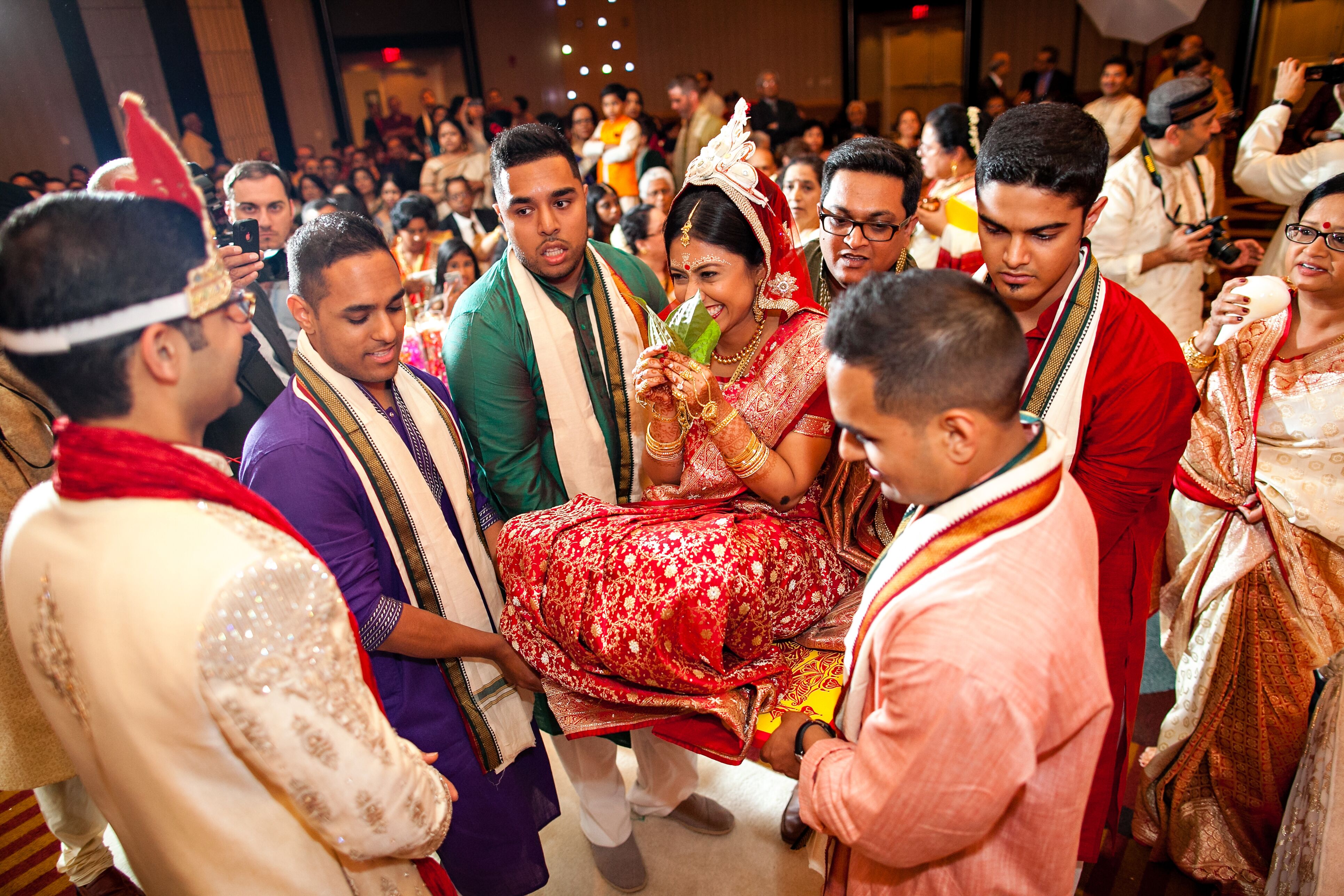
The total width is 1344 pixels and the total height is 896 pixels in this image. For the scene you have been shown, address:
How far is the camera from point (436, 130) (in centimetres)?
878

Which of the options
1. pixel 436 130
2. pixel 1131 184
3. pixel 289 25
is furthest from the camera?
pixel 289 25

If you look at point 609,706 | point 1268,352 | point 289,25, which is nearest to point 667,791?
point 609,706

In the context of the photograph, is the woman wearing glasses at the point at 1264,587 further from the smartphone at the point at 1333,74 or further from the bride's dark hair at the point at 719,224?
the smartphone at the point at 1333,74

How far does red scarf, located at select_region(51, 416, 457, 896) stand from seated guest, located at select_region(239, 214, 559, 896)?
0.55m

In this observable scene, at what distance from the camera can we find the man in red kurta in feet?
5.00

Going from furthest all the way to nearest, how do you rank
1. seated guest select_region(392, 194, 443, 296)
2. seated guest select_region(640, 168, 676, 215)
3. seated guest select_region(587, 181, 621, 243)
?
seated guest select_region(392, 194, 443, 296), seated guest select_region(587, 181, 621, 243), seated guest select_region(640, 168, 676, 215)

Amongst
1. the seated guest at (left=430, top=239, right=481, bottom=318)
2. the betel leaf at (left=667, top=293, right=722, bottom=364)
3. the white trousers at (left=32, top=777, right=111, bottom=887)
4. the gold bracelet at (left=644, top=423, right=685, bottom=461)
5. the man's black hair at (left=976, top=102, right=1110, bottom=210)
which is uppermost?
the man's black hair at (left=976, top=102, right=1110, bottom=210)

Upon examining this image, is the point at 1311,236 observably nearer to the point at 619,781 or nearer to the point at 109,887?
the point at 619,781

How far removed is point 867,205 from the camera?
2.09 metres

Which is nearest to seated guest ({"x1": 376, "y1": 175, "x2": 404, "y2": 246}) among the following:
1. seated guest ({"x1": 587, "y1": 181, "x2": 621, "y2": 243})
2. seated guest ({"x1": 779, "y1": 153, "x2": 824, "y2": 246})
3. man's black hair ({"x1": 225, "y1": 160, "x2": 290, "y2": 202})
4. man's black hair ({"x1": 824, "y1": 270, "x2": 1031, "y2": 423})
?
seated guest ({"x1": 587, "y1": 181, "x2": 621, "y2": 243})

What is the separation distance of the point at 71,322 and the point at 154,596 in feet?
1.13

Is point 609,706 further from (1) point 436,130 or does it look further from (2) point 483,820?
(1) point 436,130

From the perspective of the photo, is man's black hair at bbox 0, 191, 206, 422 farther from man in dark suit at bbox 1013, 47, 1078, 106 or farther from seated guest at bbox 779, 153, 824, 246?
man in dark suit at bbox 1013, 47, 1078, 106

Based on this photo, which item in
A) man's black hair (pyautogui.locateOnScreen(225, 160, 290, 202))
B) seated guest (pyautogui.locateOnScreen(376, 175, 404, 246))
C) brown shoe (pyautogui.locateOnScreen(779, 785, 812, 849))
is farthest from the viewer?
seated guest (pyautogui.locateOnScreen(376, 175, 404, 246))
